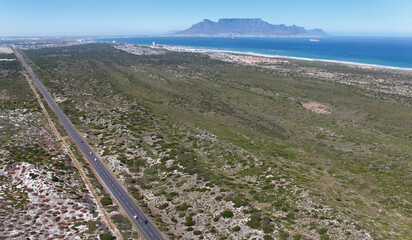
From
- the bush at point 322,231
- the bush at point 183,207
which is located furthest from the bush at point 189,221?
the bush at point 322,231

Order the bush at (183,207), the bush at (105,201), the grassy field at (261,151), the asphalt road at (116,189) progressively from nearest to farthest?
the grassy field at (261,151)
the asphalt road at (116,189)
the bush at (183,207)
the bush at (105,201)

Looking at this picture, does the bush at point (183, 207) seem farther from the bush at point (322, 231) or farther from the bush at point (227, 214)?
the bush at point (322, 231)

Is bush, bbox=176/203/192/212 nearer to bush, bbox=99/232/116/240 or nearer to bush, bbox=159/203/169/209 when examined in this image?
bush, bbox=159/203/169/209

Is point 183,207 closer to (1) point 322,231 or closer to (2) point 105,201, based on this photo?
(2) point 105,201

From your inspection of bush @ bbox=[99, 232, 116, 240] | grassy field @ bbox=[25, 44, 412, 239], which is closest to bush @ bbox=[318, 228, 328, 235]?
grassy field @ bbox=[25, 44, 412, 239]

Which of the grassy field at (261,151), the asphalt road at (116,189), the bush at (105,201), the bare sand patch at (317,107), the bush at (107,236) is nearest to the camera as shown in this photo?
the bush at (107,236)

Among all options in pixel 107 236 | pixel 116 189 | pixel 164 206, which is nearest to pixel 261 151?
pixel 164 206
